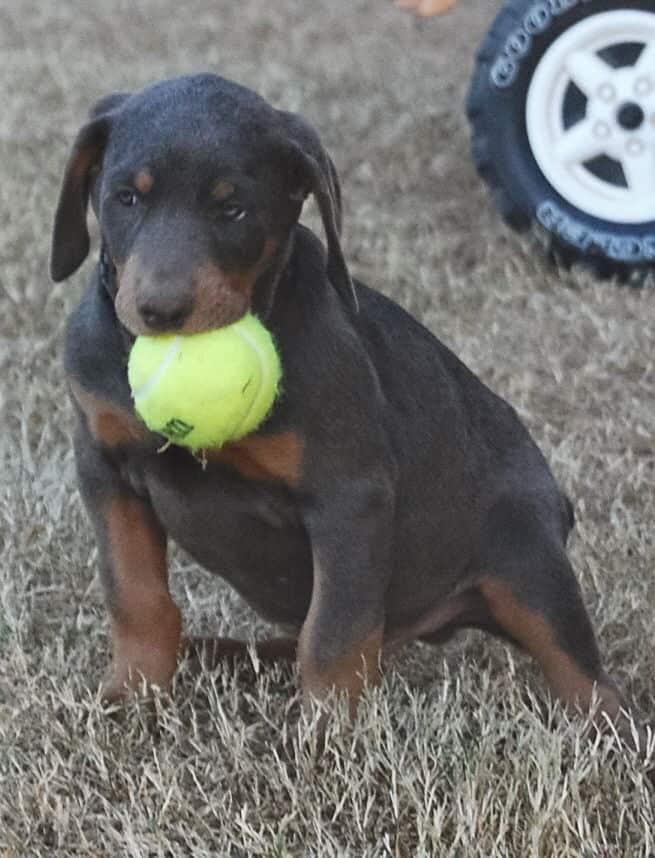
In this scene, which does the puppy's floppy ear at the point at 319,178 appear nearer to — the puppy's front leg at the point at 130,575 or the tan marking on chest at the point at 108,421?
the tan marking on chest at the point at 108,421

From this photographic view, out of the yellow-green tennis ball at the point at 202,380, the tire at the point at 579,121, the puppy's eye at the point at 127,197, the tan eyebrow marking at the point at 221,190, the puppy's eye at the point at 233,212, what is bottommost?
the tire at the point at 579,121

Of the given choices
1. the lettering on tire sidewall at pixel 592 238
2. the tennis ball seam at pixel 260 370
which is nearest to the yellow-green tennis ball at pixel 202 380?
the tennis ball seam at pixel 260 370

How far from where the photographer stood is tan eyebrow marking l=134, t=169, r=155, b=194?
2.70m

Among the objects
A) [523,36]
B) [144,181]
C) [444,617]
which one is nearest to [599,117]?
[523,36]

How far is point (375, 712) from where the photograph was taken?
300cm

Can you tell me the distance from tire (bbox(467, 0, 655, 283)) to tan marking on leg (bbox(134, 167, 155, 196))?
11.3 feet

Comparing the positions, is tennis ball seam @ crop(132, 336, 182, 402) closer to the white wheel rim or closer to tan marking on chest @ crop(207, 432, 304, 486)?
tan marking on chest @ crop(207, 432, 304, 486)

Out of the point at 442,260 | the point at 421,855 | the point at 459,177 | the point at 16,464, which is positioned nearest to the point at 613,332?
the point at 442,260

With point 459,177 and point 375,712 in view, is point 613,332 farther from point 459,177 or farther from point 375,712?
point 375,712

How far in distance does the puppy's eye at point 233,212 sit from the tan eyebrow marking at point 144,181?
0.13m

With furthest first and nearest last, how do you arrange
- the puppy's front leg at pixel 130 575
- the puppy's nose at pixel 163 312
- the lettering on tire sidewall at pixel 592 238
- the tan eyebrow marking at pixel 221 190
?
the lettering on tire sidewall at pixel 592 238 < the puppy's front leg at pixel 130 575 < the tan eyebrow marking at pixel 221 190 < the puppy's nose at pixel 163 312

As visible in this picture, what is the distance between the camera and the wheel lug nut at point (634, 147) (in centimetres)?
593

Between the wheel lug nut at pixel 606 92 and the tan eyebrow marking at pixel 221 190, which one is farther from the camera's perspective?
the wheel lug nut at pixel 606 92

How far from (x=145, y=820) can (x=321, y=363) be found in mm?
890
